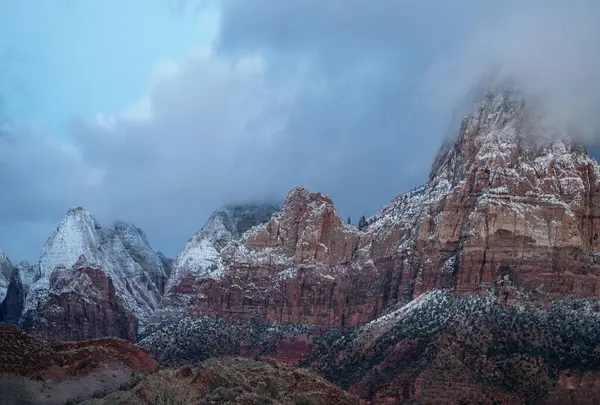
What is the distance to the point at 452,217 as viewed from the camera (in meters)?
151

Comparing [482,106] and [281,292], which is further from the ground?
[482,106]

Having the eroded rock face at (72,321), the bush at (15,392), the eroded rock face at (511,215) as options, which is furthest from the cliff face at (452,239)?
the bush at (15,392)

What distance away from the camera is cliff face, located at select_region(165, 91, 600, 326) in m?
141

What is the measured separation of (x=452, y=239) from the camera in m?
152

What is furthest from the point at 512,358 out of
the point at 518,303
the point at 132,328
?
the point at 132,328

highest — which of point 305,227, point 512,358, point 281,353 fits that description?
point 305,227

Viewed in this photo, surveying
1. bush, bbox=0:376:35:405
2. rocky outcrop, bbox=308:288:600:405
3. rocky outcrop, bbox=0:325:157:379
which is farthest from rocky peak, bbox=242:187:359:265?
bush, bbox=0:376:35:405

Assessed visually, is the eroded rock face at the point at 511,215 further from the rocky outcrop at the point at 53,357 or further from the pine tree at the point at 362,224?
the rocky outcrop at the point at 53,357

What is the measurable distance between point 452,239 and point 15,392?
321 ft

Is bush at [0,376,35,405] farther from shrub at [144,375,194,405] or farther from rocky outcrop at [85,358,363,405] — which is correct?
shrub at [144,375,194,405]

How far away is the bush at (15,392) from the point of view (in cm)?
6269

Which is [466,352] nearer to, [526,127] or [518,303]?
[518,303]

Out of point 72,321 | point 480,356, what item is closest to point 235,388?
point 480,356

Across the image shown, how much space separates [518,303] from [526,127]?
103ft
